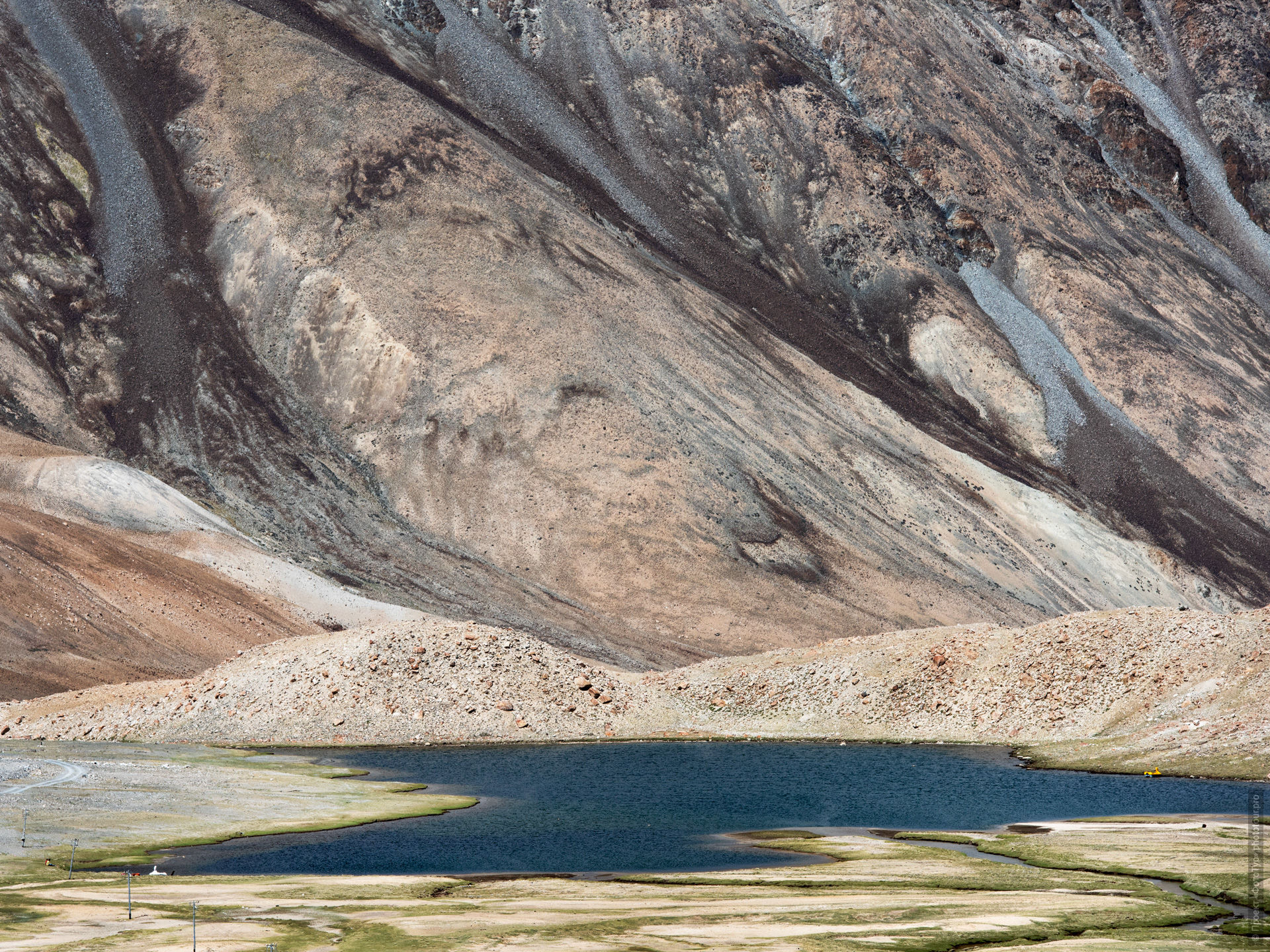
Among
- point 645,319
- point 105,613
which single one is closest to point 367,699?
point 105,613

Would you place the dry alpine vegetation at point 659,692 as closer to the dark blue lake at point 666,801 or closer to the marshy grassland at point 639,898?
the dark blue lake at point 666,801

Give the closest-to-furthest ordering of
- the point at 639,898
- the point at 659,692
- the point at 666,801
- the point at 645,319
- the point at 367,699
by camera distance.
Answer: the point at 639,898
the point at 666,801
the point at 367,699
the point at 659,692
the point at 645,319

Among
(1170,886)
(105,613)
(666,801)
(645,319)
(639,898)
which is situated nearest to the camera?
(639,898)

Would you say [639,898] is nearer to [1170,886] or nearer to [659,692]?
[1170,886]

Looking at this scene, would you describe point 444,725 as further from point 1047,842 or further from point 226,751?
point 1047,842

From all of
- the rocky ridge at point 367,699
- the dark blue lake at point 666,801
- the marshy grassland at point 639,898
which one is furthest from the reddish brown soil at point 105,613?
the marshy grassland at point 639,898

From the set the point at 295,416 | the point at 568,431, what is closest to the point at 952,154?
the point at 568,431
